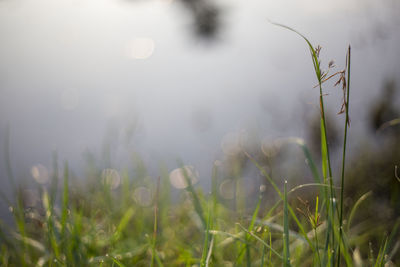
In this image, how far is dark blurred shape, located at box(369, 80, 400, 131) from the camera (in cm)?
148

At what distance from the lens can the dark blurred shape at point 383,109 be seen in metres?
1.48

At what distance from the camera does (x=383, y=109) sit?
1.53 metres

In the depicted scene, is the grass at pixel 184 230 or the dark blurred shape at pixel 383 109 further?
the dark blurred shape at pixel 383 109

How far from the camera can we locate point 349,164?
1.54 metres

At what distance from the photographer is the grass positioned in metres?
0.50

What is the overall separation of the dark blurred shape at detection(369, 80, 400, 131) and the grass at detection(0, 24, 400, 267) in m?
0.31

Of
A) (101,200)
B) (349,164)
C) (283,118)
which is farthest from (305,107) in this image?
(101,200)

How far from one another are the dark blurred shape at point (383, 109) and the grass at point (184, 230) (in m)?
0.31

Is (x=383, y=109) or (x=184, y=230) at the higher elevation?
(x=383, y=109)

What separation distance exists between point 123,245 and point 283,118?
91 cm

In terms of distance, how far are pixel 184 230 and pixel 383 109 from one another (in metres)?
1.01

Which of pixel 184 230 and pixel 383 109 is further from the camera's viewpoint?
pixel 383 109

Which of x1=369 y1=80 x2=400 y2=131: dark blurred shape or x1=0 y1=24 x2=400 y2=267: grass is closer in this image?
x1=0 y1=24 x2=400 y2=267: grass

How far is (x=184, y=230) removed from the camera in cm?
98
